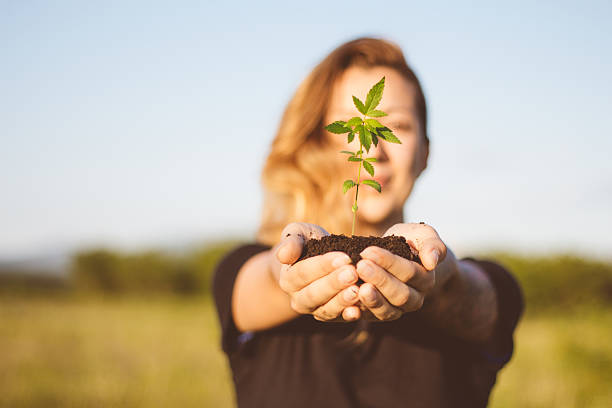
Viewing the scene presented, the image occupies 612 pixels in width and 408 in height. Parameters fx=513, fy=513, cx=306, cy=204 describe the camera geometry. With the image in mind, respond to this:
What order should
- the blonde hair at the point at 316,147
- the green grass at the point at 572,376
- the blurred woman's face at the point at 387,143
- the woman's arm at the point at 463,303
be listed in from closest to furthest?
the woman's arm at the point at 463,303 → the blurred woman's face at the point at 387,143 → the blonde hair at the point at 316,147 → the green grass at the point at 572,376

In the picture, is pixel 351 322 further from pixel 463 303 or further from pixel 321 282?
pixel 321 282

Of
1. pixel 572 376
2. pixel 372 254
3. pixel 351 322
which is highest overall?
pixel 372 254

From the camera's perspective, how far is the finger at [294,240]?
2.12 meters

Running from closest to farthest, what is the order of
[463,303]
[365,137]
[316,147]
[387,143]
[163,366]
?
1. [365,137]
2. [463,303]
3. [387,143]
4. [316,147]
5. [163,366]

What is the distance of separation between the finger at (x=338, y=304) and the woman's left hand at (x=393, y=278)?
3 centimetres

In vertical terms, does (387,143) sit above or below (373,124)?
above

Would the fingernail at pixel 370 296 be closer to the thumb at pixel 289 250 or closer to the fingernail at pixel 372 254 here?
the fingernail at pixel 372 254

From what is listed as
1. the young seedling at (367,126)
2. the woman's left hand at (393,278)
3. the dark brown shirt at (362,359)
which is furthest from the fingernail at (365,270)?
the dark brown shirt at (362,359)

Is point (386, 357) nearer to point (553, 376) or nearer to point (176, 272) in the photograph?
point (553, 376)

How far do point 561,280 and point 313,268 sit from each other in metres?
19.0

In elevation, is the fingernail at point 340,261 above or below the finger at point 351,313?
above

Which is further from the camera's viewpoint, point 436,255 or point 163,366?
point 163,366

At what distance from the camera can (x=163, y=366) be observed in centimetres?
1128

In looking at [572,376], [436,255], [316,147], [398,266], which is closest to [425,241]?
[436,255]
